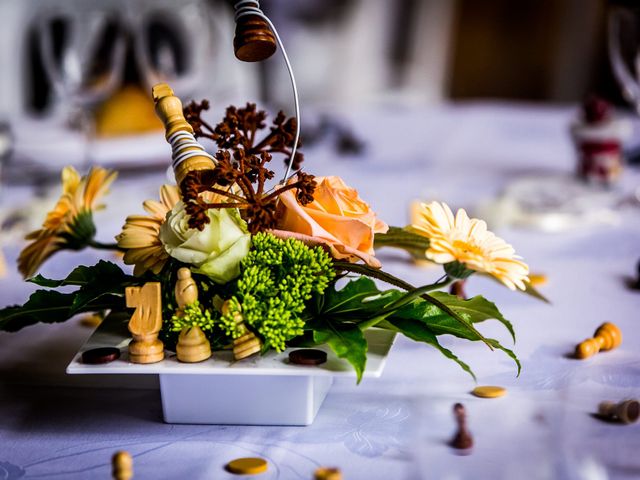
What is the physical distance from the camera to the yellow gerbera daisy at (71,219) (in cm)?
69

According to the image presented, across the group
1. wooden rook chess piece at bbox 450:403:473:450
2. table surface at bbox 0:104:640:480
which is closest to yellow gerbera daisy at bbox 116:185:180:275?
table surface at bbox 0:104:640:480

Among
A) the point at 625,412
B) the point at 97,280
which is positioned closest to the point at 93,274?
the point at 97,280

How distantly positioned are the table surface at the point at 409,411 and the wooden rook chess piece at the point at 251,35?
25cm

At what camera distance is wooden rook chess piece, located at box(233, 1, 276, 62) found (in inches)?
21.0

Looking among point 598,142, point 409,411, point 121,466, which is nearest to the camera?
point 121,466

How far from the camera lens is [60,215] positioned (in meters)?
0.71

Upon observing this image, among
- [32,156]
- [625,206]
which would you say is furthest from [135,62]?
[625,206]

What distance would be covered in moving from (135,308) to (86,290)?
0.15 ft

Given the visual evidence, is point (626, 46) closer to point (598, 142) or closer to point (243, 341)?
point (598, 142)

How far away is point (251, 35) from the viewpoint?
20.9 inches

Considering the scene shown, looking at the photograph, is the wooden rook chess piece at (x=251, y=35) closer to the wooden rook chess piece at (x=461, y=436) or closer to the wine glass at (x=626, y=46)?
the wooden rook chess piece at (x=461, y=436)

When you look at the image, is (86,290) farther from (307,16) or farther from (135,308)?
(307,16)

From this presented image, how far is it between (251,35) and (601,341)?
41cm

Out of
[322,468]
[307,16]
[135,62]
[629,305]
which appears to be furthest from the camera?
[307,16]
